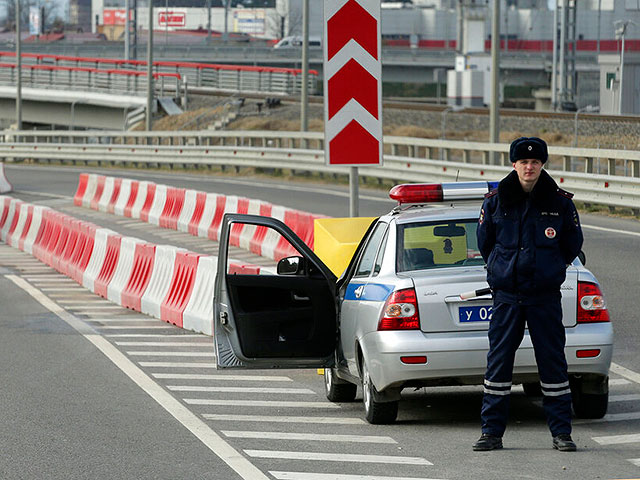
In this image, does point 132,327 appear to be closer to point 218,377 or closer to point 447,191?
point 218,377

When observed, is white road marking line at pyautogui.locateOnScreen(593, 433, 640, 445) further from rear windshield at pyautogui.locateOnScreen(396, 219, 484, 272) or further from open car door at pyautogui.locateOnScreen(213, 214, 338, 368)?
open car door at pyautogui.locateOnScreen(213, 214, 338, 368)

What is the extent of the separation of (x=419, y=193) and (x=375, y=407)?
4.67ft

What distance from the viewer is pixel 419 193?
920cm

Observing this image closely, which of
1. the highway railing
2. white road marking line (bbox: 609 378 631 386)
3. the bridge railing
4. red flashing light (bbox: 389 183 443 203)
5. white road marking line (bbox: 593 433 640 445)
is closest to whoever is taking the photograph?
white road marking line (bbox: 593 433 640 445)

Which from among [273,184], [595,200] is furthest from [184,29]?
[595,200]

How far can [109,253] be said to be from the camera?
1752 cm

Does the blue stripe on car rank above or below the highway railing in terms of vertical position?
above

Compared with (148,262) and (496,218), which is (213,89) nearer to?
(148,262)

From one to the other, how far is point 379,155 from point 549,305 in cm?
481

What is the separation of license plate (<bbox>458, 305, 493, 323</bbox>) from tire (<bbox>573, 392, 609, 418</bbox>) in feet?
2.88

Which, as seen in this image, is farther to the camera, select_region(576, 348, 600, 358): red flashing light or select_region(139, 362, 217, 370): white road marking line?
select_region(139, 362, 217, 370): white road marking line

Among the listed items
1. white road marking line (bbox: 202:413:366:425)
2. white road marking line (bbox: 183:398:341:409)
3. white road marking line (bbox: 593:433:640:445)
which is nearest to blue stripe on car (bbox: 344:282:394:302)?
white road marking line (bbox: 202:413:366:425)

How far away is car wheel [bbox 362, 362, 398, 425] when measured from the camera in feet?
28.6

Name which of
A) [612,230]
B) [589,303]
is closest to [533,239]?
[589,303]
